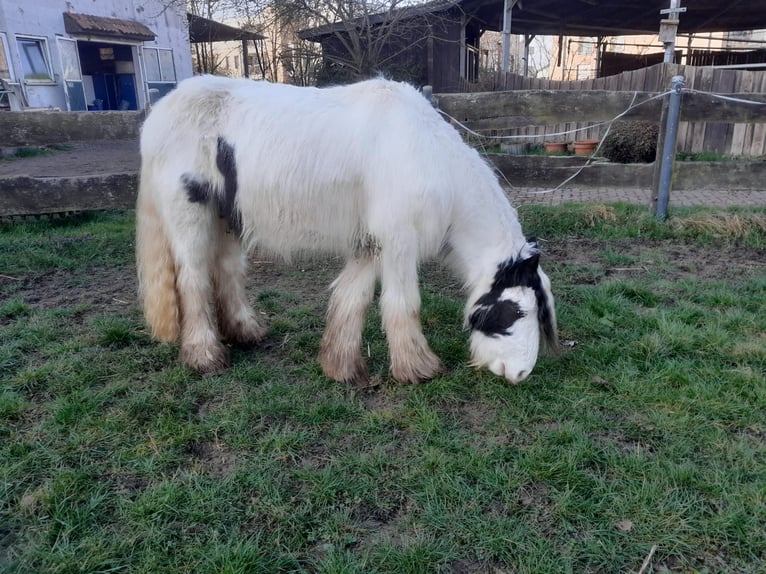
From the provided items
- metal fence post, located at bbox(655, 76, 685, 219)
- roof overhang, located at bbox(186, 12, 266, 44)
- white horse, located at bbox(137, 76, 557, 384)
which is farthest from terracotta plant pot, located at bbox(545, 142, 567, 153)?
roof overhang, located at bbox(186, 12, 266, 44)

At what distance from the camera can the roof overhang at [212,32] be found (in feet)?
68.8

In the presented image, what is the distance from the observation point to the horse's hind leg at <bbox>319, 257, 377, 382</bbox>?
11.3ft

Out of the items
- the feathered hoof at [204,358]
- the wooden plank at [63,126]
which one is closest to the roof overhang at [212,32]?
the wooden plank at [63,126]

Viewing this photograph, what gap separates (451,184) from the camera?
125 inches

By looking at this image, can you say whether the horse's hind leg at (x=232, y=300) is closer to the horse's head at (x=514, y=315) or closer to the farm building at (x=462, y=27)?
the horse's head at (x=514, y=315)

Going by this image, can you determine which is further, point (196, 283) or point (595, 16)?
point (595, 16)

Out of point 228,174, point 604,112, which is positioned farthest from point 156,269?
point 604,112

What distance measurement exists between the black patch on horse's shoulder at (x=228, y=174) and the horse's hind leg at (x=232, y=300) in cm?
46

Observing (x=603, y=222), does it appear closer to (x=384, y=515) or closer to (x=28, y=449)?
(x=384, y=515)

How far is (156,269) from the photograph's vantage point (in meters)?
3.65

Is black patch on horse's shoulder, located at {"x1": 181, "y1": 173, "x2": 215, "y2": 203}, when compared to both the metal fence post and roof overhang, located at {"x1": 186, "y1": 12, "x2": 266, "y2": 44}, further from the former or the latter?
roof overhang, located at {"x1": 186, "y1": 12, "x2": 266, "y2": 44}

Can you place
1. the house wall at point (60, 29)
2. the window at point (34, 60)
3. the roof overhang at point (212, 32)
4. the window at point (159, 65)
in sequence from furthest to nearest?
1. the window at point (159, 65)
2. the roof overhang at point (212, 32)
3. the window at point (34, 60)
4. the house wall at point (60, 29)

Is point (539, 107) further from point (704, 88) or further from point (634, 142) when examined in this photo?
point (704, 88)

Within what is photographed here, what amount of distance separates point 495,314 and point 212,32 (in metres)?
22.7
